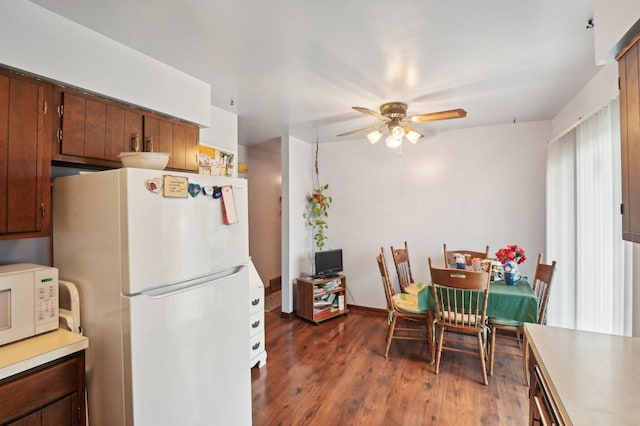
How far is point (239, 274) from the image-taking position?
5.93 feet

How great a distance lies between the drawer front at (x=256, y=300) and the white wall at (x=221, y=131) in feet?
4.55

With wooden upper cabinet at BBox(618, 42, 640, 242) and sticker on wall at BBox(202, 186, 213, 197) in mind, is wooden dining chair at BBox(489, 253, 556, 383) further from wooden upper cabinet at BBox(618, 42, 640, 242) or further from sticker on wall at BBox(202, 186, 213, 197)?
sticker on wall at BBox(202, 186, 213, 197)

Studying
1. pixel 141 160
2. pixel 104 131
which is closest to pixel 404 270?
pixel 141 160

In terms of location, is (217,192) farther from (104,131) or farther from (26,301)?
(26,301)

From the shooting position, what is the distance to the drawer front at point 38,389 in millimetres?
1141

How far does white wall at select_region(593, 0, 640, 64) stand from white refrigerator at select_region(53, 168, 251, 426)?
1.79 metres

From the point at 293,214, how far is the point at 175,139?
209cm

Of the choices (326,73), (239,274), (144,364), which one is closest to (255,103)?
(326,73)

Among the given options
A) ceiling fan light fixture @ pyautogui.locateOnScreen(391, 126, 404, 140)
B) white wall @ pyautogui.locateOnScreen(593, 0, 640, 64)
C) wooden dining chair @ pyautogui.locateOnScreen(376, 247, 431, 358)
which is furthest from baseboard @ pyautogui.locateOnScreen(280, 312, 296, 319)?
white wall @ pyautogui.locateOnScreen(593, 0, 640, 64)

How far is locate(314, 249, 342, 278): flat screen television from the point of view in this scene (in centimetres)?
395

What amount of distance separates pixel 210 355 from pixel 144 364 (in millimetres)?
350

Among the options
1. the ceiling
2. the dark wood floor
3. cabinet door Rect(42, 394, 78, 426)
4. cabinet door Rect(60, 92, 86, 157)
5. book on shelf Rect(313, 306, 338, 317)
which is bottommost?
the dark wood floor

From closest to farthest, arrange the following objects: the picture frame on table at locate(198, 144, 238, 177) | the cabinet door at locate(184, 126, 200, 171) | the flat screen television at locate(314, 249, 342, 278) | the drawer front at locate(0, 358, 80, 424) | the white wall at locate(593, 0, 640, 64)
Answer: the white wall at locate(593, 0, 640, 64), the drawer front at locate(0, 358, 80, 424), the cabinet door at locate(184, 126, 200, 171), the picture frame on table at locate(198, 144, 238, 177), the flat screen television at locate(314, 249, 342, 278)

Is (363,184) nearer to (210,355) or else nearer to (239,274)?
(239,274)
